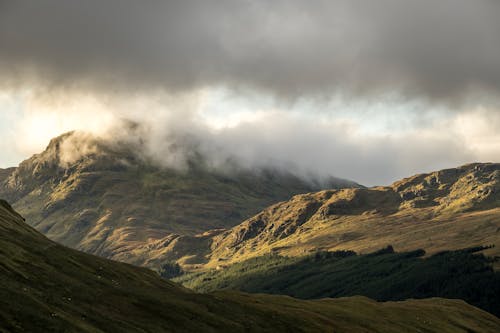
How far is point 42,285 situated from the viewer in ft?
308

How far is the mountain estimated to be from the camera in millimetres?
78938

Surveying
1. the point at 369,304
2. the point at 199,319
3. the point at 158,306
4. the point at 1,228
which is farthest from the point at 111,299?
the point at 369,304

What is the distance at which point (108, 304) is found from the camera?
96.9m

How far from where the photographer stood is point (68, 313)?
82375 millimetres

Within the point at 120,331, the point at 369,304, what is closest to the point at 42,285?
the point at 120,331

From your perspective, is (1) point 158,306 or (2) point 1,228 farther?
(2) point 1,228

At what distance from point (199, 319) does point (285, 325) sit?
25.8 metres

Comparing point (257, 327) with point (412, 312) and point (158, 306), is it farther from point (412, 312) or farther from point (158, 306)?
point (412, 312)

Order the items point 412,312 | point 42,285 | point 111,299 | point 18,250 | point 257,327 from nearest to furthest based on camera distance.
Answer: point 42,285 → point 111,299 → point 18,250 → point 257,327 → point 412,312

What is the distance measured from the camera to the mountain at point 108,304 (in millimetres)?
78938

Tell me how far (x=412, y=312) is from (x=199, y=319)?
11130cm

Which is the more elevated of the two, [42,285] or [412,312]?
[42,285]

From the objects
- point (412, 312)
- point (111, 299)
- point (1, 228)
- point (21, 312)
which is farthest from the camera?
point (412, 312)

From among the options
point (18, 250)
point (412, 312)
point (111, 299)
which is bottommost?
point (412, 312)
